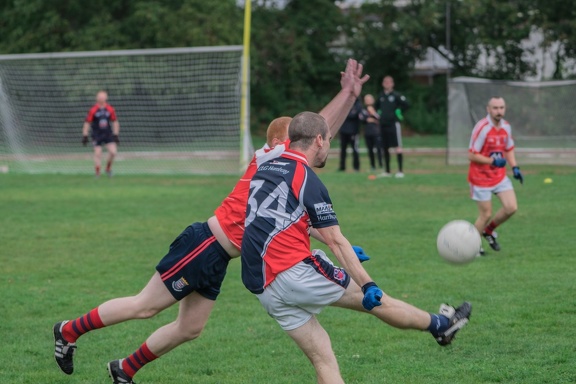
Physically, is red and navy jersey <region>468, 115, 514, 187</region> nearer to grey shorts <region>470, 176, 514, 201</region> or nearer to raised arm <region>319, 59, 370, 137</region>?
grey shorts <region>470, 176, 514, 201</region>

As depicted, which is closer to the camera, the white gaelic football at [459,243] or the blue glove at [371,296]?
the blue glove at [371,296]

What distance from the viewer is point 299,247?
5016 millimetres

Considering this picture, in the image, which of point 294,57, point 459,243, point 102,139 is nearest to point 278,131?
point 459,243

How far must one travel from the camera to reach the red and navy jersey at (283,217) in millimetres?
4930

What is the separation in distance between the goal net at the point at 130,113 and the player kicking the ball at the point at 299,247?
1890 centimetres

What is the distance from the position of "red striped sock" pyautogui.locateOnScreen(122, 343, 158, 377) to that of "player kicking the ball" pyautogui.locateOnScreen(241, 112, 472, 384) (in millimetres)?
1151

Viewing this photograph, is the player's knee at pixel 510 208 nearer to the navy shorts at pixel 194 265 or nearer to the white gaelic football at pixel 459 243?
the white gaelic football at pixel 459 243

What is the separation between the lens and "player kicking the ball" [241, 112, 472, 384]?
16.1ft

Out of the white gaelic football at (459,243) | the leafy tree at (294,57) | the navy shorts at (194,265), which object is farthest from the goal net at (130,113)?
the navy shorts at (194,265)

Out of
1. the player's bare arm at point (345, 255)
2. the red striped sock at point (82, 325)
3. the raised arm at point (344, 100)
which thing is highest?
the raised arm at point (344, 100)

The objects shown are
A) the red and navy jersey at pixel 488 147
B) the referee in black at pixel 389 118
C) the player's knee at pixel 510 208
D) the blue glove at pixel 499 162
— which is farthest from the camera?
the referee in black at pixel 389 118

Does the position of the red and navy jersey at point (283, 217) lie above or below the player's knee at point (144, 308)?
above

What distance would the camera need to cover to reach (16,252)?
1163 cm

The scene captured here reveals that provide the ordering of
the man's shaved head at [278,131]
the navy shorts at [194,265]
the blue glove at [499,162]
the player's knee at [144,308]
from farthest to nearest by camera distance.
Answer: the blue glove at [499,162] → the man's shaved head at [278,131] → the player's knee at [144,308] → the navy shorts at [194,265]
